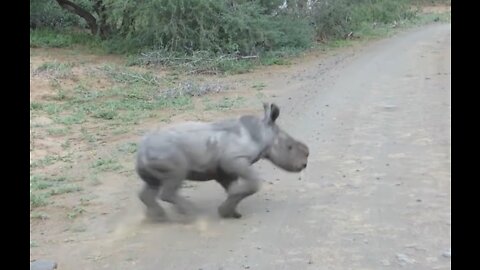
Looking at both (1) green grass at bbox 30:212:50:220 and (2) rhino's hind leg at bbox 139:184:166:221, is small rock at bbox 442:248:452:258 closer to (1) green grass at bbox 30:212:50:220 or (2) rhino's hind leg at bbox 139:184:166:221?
(2) rhino's hind leg at bbox 139:184:166:221

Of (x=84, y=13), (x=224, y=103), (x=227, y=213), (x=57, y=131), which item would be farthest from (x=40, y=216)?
(x=84, y=13)

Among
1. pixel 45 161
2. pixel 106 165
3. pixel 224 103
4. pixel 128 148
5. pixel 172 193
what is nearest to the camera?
pixel 172 193

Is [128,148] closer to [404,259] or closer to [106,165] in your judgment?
[106,165]

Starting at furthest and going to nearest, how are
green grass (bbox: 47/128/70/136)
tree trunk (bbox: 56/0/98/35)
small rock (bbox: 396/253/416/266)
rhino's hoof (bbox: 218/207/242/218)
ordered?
tree trunk (bbox: 56/0/98/35) < green grass (bbox: 47/128/70/136) < rhino's hoof (bbox: 218/207/242/218) < small rock (bbox: 396/253/416/266)

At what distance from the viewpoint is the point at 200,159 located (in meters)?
6.31

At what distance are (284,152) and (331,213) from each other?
2.33ft

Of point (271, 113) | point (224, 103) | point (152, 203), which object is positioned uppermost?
point (271, 113)

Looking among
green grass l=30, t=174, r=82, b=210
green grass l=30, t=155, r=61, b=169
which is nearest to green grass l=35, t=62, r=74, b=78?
green grass l=30, t=155, r=61, b=169

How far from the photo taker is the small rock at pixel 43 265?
17.5 feet

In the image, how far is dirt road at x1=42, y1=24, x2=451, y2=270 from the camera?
5453 mm

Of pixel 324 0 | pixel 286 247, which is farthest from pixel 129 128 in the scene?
pixel 324 0

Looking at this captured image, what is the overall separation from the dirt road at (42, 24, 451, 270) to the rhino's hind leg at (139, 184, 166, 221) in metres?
0.15
